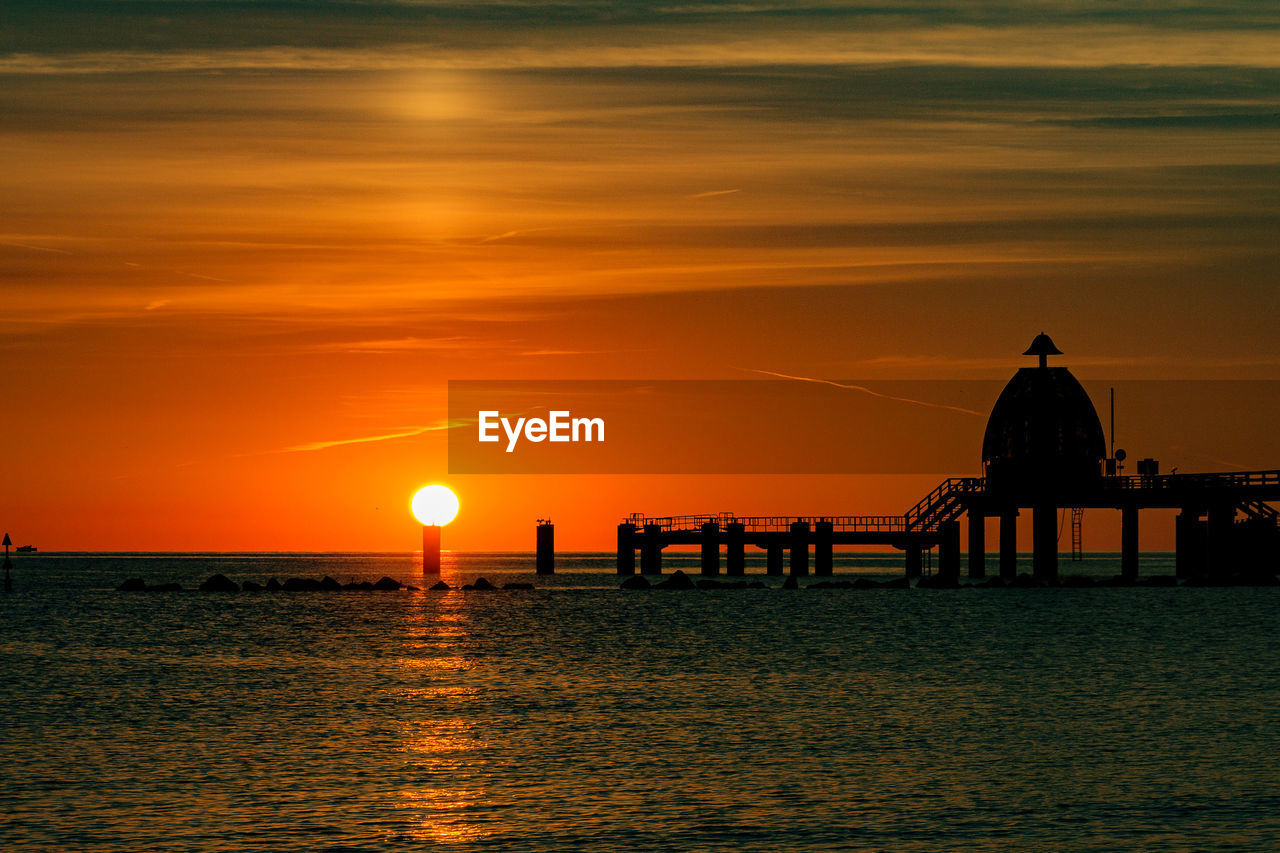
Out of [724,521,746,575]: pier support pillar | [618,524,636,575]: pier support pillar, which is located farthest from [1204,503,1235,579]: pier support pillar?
[618,524,636,575]: pier support pillar

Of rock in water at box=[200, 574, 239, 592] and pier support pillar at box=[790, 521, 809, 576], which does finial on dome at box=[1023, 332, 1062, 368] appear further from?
rock in water at box=[200, 574, 239, 592]

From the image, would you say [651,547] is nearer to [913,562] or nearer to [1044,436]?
[913,562]

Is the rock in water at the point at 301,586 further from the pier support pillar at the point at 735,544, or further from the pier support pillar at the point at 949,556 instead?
the pier support pillar at the point at 949,556

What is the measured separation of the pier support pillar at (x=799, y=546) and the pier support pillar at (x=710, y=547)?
7.37 metres

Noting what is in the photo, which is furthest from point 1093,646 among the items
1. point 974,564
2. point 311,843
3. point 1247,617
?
point 974,564

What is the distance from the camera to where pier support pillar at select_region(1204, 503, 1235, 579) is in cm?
10281

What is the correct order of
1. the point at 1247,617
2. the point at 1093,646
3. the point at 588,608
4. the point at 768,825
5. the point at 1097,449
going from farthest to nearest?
the point at 1097,449 → the point at 588,608 → the point at 1247,617 → the point at 1093,646 → the point at 768,825

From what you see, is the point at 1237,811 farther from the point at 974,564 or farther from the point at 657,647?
the point at 974,564

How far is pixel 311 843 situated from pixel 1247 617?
66.9 m

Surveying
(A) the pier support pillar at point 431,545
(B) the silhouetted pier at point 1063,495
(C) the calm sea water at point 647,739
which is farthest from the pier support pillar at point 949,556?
(A) the pier support pillar at point 431,545

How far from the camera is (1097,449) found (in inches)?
4252

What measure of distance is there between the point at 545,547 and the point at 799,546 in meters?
36.0

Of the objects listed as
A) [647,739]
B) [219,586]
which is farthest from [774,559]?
[647,739]

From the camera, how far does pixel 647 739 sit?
122 feet
